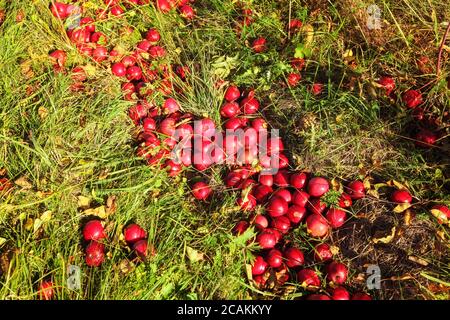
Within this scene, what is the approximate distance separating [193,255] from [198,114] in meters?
1.18

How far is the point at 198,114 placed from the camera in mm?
3256

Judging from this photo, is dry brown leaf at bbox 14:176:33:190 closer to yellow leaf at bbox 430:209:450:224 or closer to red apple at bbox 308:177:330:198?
red apple at bbox 308:177:330:198

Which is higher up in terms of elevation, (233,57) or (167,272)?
(233,57)

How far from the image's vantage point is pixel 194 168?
3.04 meters

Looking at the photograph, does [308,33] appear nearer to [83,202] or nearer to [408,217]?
[408,217]

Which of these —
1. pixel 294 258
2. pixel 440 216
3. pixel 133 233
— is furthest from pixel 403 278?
pixel 133 233

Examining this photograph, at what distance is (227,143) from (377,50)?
1.59 m

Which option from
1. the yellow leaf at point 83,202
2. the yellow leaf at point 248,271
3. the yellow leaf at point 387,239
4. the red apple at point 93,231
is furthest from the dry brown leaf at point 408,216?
the yellow leaf at point 83,202

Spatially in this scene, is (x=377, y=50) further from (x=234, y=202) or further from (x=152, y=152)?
(x=152, y=152)

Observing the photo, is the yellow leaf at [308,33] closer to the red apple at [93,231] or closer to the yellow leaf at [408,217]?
the yellow leaf at [408,217]

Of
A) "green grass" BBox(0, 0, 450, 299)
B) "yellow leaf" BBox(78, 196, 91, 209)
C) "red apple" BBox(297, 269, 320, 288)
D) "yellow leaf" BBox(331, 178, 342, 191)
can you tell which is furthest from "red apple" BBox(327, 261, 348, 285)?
"yellow leaf" BBox(78, 196, 91, 209)

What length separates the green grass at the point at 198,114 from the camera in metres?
2.54

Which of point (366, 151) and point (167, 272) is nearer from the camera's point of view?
point (167, 272)
